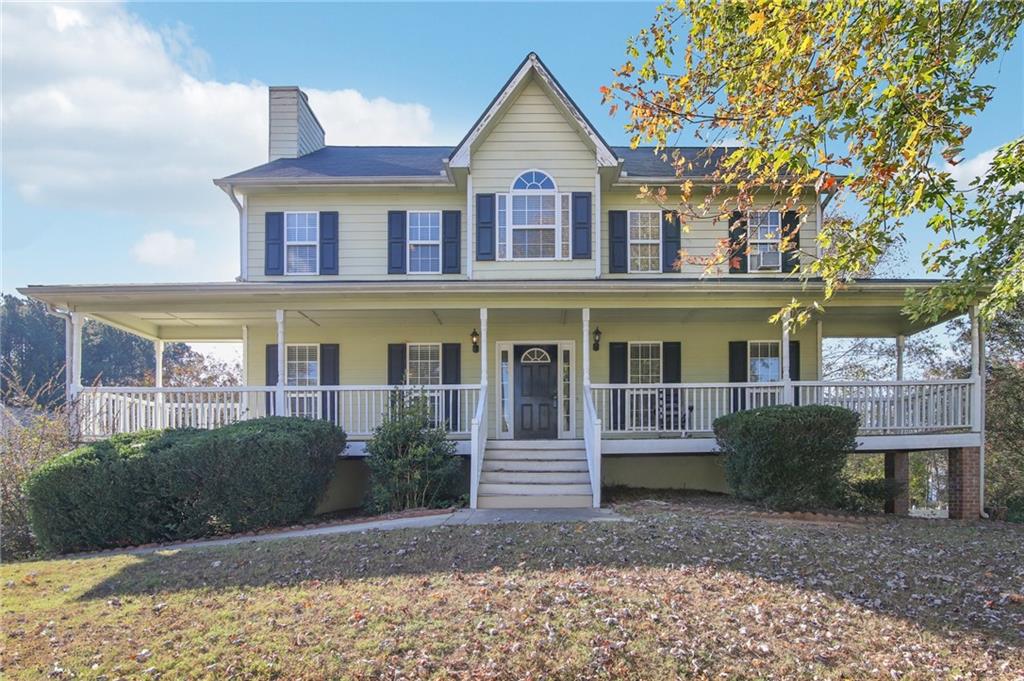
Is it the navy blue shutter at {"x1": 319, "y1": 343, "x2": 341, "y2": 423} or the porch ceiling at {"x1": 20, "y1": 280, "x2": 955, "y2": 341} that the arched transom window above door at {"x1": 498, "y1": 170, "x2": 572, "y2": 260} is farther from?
the navy blue shutter at {"x1": 319, "y1": 343, "x2": 341, "y2": 423}

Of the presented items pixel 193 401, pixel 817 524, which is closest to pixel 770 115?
pixel 817 524

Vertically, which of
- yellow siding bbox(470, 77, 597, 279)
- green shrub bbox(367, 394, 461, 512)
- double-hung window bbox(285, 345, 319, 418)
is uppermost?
yellow siding bbox(470, 77, 597, 279)

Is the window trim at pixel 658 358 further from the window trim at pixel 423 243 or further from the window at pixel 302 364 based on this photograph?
the window at pixel 302 364

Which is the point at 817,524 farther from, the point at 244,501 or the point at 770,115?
the point at 244,501

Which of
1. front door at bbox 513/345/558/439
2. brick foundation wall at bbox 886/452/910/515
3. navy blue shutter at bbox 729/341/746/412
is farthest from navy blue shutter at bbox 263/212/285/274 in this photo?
brick foundation wall at bbox 886/452/910/515

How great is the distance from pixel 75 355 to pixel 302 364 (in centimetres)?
430

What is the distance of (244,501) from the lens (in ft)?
32.6

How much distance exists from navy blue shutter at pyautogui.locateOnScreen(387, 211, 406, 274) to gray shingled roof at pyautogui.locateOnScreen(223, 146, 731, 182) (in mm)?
936

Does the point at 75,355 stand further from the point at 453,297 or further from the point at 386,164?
the point at 386,164

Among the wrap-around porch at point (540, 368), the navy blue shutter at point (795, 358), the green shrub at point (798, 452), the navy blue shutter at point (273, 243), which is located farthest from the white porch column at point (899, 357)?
the navy blue shutter at point (273, 243)

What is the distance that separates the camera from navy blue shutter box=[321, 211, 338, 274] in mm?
14781

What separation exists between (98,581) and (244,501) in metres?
2.71

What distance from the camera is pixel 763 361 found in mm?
15094

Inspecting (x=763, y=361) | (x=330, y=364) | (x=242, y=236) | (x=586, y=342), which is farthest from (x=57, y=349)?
(x=763, y=361)
